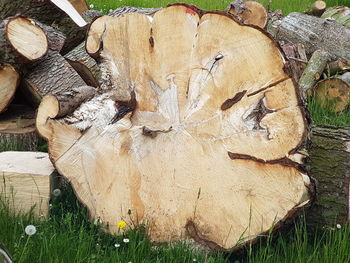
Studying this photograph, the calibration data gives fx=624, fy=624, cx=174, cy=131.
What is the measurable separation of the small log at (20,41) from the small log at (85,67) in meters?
0.37

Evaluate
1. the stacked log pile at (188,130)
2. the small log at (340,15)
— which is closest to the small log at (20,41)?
the stacked log pile at (188,130)

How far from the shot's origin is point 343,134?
3.08 m

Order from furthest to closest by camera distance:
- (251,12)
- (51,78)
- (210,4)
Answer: (210,4)
(251,12)
(51,78)

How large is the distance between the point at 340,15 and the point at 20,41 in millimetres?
3827

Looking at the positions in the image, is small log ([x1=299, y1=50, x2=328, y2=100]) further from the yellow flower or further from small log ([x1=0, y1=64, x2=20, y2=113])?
the yellow flower

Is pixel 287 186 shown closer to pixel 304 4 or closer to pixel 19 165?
pixel 19 165

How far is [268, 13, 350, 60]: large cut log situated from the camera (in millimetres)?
5537

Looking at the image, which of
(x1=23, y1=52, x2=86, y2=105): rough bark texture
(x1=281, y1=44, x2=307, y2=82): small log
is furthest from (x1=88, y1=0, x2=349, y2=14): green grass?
(x1=23, y1=52, x2=86, y2=105): rough bark texture

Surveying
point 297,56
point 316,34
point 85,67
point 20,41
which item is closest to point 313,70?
point 297,56

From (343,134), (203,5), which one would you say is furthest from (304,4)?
(343,134)

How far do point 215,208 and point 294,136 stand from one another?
0.47 meters

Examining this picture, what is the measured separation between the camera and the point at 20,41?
A: 4.05 metres

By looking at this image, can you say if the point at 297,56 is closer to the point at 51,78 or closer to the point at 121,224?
the point at 51,78

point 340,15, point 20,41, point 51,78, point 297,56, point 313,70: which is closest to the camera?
point 20,41
